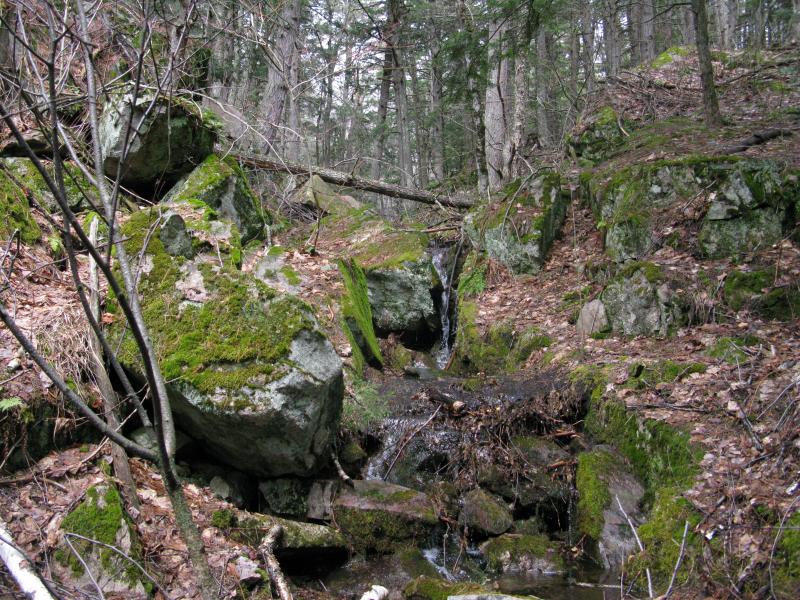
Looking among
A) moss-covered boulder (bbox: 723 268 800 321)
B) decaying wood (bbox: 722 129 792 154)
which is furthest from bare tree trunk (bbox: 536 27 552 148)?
moss-covered boulder (bbox: 723 268 800 321)

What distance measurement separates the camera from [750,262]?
6391 millimetres

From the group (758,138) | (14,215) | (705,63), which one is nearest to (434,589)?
(14,215)

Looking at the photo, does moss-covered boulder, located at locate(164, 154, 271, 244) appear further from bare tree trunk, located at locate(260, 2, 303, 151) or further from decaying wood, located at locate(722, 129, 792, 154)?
decaying wood, located at locate(722, 129, 792, 154)

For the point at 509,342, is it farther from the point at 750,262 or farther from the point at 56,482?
the point at 56,482

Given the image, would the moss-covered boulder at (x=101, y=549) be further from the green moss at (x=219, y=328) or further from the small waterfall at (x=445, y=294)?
the small waterfall at (x=445, y=294)

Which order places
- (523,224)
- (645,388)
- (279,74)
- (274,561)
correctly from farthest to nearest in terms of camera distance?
(279,74), (523,224), (645,388), (274,561)

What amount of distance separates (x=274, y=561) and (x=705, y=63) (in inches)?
366

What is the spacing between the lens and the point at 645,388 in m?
5.37

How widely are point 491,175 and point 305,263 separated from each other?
5423 millimetres

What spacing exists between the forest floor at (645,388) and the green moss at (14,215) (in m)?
0.24

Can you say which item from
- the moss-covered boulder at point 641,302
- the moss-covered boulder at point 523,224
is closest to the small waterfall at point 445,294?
the moss-covered boulder at point 523,224

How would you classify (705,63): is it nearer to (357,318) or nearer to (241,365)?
(357,318)

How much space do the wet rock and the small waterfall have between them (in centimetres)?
231

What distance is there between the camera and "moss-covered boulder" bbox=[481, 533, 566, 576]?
14.6 feet
